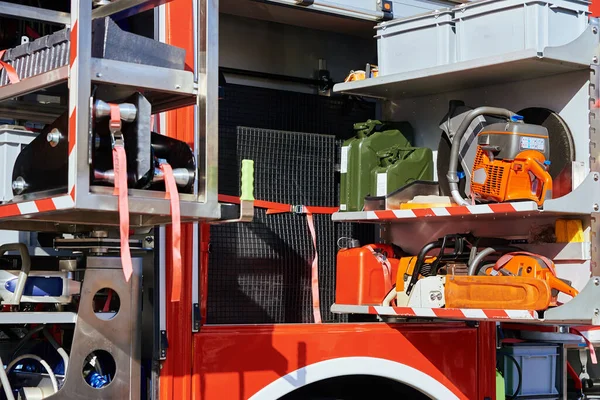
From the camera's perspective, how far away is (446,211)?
4.38 meters

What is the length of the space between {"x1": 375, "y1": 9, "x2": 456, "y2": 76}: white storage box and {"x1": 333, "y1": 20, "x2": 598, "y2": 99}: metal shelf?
9 centimetres

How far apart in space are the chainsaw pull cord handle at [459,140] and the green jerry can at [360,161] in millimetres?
453

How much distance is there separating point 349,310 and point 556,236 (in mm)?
991

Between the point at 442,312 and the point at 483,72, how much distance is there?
44.2 inches

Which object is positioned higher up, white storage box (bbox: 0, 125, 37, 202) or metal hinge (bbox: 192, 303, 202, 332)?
white storage box (bbox: 0, 125, 37, 202)

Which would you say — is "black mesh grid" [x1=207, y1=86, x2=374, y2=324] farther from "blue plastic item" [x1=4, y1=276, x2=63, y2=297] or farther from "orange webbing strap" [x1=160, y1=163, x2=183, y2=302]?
"orange webbing strap" [x1=160, y1=163, x2=183, y2=302]

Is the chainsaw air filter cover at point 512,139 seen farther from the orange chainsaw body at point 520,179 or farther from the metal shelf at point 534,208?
the metal shelf at point 534,208

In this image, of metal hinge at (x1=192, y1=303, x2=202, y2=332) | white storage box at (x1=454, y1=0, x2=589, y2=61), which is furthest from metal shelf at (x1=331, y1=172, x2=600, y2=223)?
metal hinge at (x1=192, y1=303, x2=202, y2=332)

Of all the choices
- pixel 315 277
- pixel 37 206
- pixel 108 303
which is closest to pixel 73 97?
pixel 37 206

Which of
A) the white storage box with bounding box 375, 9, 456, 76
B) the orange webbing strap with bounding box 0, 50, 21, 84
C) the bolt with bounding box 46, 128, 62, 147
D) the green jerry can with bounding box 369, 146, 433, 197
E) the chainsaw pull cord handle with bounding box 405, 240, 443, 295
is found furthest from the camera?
the green jerry can with bounding box 369, 146, 433, 197

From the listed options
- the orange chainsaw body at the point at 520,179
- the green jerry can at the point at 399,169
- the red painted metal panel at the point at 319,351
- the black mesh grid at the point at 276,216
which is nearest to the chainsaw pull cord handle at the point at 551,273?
the orange chainsaw body at the point at 520,179

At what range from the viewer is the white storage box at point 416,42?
4652 millimetres

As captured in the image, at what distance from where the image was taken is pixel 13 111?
396 cm

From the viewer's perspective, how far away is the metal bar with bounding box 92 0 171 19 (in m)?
3.53
